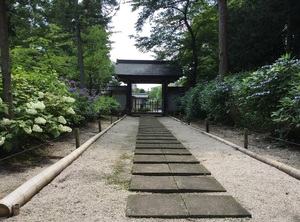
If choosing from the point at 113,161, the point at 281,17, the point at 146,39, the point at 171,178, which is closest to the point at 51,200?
the point at 171,178

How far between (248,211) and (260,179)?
140cm

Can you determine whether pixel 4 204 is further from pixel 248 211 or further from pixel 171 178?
pixel 248 211

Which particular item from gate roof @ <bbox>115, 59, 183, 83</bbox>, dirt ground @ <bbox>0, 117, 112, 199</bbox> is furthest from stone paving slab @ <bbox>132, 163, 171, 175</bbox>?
gate roof @ <bbox>115, 59, 183, 83</bbox>

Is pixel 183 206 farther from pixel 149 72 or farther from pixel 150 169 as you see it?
pixel 149 72

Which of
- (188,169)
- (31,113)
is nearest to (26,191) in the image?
(31,113)

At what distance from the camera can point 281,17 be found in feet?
39.8

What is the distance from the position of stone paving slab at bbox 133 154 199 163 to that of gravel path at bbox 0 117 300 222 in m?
0.20

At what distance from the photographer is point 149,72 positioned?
898 inches

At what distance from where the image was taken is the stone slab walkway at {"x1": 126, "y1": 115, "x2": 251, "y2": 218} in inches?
110

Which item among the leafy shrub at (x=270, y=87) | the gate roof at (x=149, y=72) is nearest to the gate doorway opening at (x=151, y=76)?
the gate roof at (x=149, y=72)

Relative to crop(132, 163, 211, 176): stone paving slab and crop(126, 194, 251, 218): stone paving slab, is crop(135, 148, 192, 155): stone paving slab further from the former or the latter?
crop(126, 194, 251, 218): stone paving slab

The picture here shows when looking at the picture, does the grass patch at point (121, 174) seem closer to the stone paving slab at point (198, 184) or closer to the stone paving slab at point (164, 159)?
the stone paving slab at point (164, 159)

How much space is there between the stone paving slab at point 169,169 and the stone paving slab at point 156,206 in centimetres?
103

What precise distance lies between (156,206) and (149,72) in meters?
20.4
